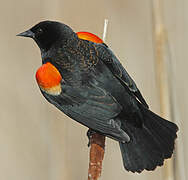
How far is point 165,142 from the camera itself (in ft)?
3.79

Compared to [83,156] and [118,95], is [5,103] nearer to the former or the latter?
[83,156]

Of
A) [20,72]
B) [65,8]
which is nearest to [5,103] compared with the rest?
[20,72]

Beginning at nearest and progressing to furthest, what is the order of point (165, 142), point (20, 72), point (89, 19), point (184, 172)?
point (165, 142), point (184, 172), point (20, 72), point (89, 19)

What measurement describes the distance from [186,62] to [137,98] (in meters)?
0.38

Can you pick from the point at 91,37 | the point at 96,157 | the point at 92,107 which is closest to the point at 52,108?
the point at 91,37

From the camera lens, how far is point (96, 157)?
37.2 inches

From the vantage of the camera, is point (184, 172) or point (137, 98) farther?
point (184, 172)

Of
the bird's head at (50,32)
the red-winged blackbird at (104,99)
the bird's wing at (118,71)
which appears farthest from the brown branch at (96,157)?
the bird's head at (50,32)

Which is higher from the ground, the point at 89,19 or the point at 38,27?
the point at 89,19

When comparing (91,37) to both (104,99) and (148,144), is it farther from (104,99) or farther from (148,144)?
(148,144)

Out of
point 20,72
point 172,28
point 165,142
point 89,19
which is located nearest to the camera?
point 165,142

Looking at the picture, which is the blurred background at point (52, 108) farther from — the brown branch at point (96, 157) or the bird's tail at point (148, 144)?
the brown branch at point (96, 157)

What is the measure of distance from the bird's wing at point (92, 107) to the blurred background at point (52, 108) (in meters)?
0.38

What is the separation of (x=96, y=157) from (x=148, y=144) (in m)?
0.28
